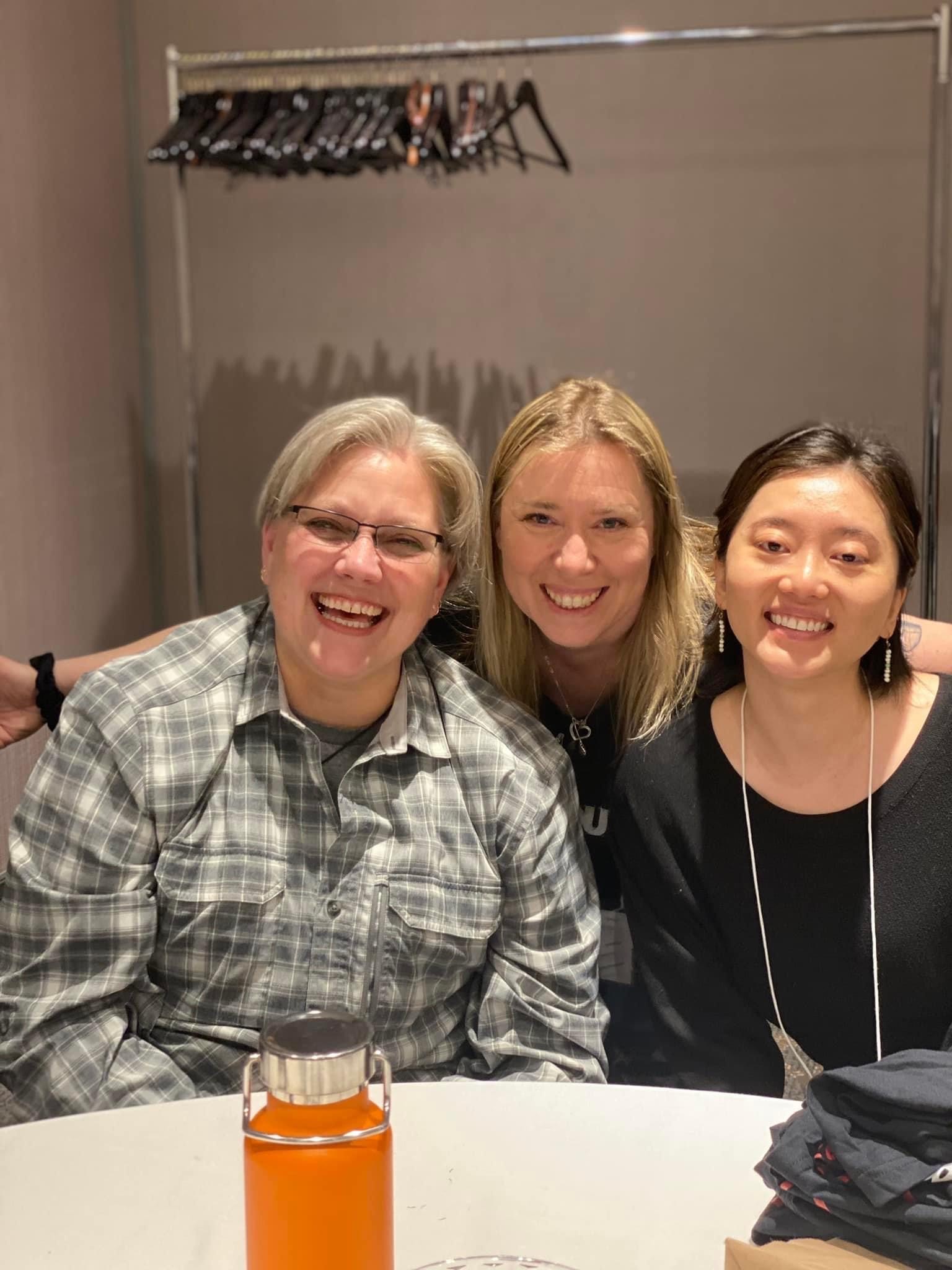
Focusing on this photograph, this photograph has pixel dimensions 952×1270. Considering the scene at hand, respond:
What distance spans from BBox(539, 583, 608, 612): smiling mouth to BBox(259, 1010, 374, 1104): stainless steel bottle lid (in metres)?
1.24

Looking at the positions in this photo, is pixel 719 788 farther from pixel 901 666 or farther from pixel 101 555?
pixel 101 555

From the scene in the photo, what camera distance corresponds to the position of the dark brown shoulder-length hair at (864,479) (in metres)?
1.66

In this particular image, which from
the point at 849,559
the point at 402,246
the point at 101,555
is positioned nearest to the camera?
the point at 849,559

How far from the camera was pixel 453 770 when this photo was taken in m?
1.74

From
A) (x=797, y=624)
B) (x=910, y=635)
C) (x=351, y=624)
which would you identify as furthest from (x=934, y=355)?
(x=351, y=624)

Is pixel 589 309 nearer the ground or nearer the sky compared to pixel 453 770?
nearer the sky

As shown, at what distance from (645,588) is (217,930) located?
2.71 ft

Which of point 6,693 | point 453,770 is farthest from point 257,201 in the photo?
point 453,770

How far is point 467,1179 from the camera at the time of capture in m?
1.13

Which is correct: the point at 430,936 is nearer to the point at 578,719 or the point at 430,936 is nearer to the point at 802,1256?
the point at 578,719

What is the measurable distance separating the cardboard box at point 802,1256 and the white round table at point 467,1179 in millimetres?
87

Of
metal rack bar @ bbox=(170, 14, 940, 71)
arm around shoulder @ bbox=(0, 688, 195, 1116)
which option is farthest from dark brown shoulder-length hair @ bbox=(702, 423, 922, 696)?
metal rack bar @ bbox=(170, 14, 940, 71)

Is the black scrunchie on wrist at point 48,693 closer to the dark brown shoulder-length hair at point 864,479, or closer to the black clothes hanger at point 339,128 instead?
the dark brown shoulder-length hair at point 864,479

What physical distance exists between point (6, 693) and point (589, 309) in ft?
7.69
